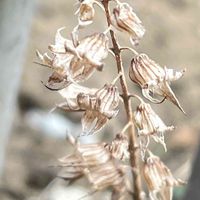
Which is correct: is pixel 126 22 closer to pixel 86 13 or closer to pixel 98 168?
pixel 86 13

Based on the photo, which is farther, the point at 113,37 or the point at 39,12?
the point at 39,12

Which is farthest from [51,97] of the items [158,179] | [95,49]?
[95,49]

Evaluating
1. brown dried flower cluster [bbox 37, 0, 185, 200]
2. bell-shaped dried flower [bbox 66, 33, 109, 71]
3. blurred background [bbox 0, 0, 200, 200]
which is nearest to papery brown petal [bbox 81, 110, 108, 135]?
brown dried flower cluster [bbox 37, 0, 185, 200]

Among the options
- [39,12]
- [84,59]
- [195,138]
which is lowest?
[195,138]

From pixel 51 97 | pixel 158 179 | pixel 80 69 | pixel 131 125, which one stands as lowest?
pixel 158 179

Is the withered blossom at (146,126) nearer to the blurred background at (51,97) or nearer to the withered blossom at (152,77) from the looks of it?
the withered blossom at (152,77)

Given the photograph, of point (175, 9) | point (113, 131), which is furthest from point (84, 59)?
point (175, 9)

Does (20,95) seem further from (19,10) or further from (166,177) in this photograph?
(166,177)

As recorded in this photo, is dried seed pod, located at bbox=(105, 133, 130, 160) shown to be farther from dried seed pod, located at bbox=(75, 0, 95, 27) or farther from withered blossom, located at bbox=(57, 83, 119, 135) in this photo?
dried seed pod, located at bbox=(75, 0, 95, 27)
